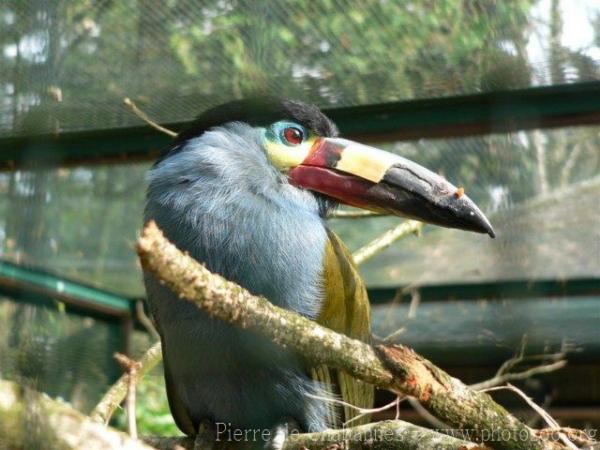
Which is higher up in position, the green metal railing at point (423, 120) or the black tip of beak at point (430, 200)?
the green metal railing at point (423, 120)

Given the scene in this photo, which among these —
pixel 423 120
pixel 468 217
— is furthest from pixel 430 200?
pixel 423 120

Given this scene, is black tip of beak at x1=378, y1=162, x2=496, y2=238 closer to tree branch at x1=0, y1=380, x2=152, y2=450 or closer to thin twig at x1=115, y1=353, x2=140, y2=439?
thin twig at x1=115, y1=353, x2=140, y2=439

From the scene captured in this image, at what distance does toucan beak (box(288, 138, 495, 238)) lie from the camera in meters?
2.92

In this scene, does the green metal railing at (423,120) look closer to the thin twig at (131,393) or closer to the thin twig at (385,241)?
the thin twig at (385,241)

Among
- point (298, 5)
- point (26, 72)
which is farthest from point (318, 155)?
point (26, 72)

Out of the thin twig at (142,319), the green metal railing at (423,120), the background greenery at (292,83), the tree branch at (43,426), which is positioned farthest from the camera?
the thin twig at (142,319)

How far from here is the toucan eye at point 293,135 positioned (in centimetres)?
334

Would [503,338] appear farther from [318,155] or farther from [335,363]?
[335,363]

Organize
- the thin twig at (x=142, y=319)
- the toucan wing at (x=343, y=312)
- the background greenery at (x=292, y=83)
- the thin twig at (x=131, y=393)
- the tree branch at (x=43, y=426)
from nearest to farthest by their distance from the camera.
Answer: the tree branch at (x=43, y=426)
the thin twig at (x=131, y=393)
the background greenery at (x=292, y=83)
the toucan wing at (x=343, y=312)
the thin twig at (x=142, y=319)

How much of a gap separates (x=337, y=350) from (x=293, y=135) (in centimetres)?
167

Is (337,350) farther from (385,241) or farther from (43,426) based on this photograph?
(385,241)

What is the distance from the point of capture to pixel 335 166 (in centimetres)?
324

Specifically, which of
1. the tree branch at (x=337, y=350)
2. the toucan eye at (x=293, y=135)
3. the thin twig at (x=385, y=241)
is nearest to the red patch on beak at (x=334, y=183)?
the toucan eye at (x=293, y=135)

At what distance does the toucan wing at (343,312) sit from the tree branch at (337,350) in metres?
1.14
